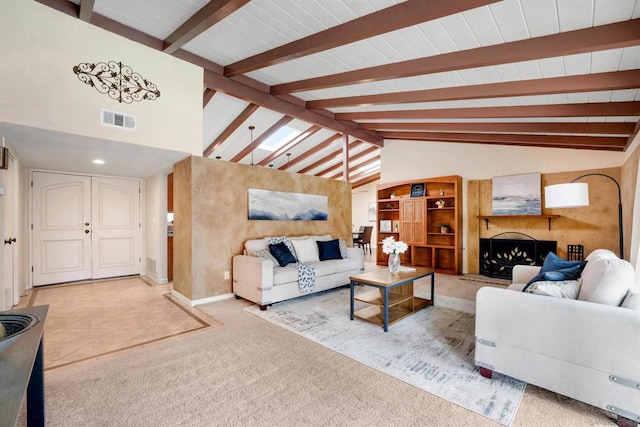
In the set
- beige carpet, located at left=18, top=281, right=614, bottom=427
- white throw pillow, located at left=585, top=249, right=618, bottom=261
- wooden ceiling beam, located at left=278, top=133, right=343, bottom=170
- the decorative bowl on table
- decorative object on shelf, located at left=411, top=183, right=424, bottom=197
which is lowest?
beige carpet, located at left=18, top=281, right=614, bottom=427

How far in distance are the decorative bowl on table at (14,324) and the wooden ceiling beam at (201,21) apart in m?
2.64

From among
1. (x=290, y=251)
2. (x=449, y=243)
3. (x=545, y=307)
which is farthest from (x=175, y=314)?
(x=449, y=243)

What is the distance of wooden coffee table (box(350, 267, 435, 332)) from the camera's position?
3.19 metres

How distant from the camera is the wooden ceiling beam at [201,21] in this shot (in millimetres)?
2623

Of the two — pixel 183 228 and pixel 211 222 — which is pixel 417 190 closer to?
pixel 211 222

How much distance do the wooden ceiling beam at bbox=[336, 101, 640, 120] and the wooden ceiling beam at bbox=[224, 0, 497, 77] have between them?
7.21ft

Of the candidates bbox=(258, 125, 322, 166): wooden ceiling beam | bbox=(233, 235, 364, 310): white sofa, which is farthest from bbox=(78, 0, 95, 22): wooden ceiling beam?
bbox=(258, 125, 322, 166): wooden ceiling beam

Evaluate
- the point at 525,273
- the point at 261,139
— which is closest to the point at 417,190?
the point at 525,273

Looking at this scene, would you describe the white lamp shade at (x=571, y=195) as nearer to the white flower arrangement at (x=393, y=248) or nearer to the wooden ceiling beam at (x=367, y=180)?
the white flower arrangement at (x=393, y=248)

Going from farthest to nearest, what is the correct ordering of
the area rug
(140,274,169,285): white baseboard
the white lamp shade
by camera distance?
(140,274,169,285): white baseboard < the white lamp shade < the area rug

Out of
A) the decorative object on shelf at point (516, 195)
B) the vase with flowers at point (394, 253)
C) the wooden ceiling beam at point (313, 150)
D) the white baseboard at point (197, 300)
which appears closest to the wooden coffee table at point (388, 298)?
the vase with flowers at point (394, 253)

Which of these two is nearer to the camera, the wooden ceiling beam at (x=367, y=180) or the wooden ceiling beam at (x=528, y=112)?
the wooden ceiling beam at (x=528, y=112)

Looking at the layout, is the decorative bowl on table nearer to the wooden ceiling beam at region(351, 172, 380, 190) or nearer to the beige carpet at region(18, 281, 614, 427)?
the beige carpet at region(18, 281, 614, 427)

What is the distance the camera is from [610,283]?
183 cm
